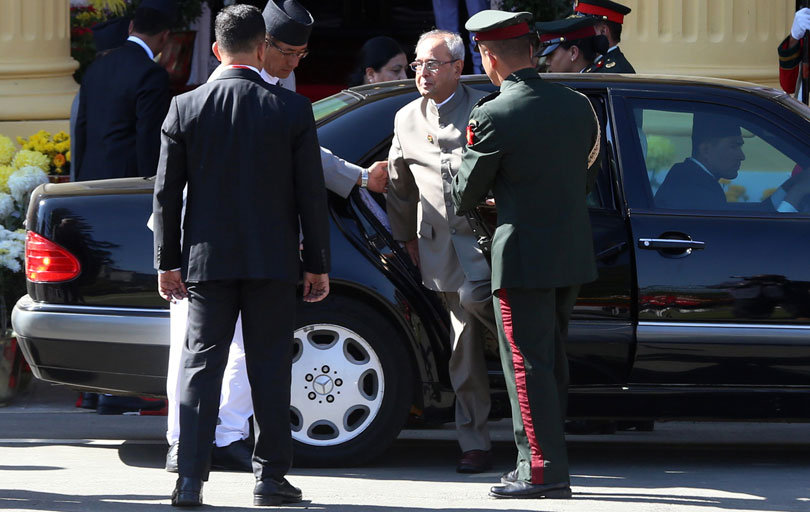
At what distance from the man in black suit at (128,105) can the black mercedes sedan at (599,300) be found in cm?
113

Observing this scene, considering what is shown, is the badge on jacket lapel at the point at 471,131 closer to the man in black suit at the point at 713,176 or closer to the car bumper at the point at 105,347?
the man in black suit at the point at 713,176

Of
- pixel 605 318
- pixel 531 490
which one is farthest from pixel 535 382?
pixel 605 318

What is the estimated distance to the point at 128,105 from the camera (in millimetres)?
7117

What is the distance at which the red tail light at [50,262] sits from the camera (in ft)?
19.3

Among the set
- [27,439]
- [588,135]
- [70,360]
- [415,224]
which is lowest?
[27,439]

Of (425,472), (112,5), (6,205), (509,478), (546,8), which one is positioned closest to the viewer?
(509,478)

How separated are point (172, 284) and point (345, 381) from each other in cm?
107

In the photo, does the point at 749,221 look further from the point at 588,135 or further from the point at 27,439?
the point at 27,439

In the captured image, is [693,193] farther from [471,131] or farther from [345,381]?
[345,381]

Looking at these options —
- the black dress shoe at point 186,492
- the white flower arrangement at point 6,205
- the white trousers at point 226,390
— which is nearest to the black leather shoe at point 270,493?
the black dress shoe at point 186,492

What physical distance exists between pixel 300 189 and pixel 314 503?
3.64ft

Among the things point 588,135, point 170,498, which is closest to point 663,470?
point 588,135

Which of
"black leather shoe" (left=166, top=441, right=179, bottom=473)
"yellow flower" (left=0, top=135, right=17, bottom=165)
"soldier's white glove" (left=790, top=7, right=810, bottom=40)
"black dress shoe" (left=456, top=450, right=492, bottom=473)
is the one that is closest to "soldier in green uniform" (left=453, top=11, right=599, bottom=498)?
"black dress shoe" (left=456, top=450, right=492, bottom=473)

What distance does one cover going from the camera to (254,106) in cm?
489
